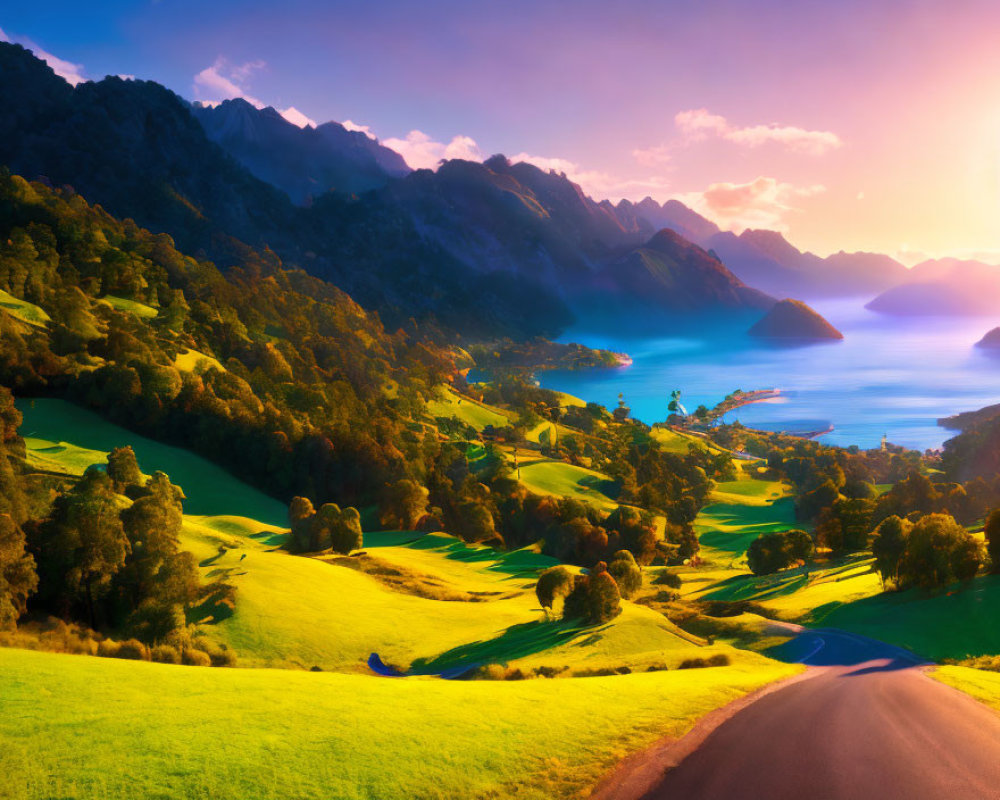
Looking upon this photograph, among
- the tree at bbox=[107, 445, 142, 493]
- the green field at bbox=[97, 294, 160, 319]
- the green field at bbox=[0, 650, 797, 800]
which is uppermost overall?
the green field at bbox=[97, 294, 160, 319]

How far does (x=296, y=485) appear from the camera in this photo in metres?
85.8

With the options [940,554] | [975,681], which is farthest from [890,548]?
[975,681]

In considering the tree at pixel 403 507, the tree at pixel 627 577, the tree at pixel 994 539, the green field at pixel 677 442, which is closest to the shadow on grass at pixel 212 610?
the tree at pixel 627 577

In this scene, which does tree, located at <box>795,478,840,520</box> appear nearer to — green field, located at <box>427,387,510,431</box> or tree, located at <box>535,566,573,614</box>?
tree, located at <box>535,566,573,614</box>

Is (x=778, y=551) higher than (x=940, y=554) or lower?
lower

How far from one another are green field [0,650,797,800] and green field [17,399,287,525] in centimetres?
5219

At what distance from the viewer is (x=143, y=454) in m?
69.9

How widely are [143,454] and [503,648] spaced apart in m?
59.6

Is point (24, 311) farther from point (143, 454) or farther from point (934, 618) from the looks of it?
point (934, 618)

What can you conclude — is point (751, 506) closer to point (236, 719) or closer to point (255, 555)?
point (255, 555)

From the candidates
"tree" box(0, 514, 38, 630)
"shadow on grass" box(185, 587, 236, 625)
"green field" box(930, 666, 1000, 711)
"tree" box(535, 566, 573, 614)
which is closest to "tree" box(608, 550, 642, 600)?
"tree" box(535, 566, 573, 614)

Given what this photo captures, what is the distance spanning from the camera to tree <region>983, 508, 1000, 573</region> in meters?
32.8

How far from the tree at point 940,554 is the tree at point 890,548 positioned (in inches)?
58.8

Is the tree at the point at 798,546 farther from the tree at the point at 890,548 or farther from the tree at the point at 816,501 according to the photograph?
the tree at the point at 816,501
